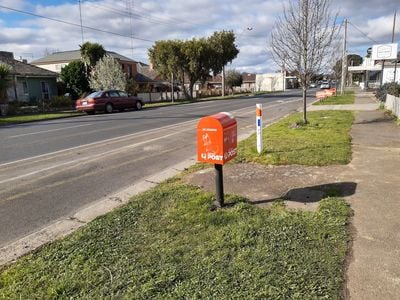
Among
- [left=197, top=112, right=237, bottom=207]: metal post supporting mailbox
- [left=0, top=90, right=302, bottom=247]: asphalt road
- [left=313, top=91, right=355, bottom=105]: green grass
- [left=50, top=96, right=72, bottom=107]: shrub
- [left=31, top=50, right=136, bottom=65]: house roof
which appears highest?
[left=31, top=50, right=136, bottom=65]: house roof

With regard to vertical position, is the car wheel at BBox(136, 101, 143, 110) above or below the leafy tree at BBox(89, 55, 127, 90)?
below

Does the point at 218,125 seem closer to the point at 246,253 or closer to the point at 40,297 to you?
the point at 246,253

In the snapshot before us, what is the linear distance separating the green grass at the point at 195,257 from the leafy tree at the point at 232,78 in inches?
3014

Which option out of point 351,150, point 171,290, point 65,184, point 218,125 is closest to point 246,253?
point 171,290

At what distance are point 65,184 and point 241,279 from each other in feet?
14.2

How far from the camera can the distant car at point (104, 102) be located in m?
23.5

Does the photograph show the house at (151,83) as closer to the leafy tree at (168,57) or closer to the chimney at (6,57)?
the leafy tree at (168,57)

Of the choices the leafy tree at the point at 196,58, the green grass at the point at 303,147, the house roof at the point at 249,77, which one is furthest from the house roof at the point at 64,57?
the house roof at the point at 249,77

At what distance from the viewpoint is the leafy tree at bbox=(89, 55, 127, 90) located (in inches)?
1267

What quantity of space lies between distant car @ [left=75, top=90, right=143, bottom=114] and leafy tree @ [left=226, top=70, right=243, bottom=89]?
184 feet

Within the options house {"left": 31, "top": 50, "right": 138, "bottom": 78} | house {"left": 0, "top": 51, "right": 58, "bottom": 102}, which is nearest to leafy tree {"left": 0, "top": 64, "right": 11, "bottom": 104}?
house {"left": 0, "top": 51, "right": 58, "bottom": 102}

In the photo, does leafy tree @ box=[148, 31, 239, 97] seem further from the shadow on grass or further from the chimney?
the shadow on grass

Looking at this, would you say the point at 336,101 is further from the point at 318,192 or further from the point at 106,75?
the point at 318,192

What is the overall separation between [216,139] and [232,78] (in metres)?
80.1
